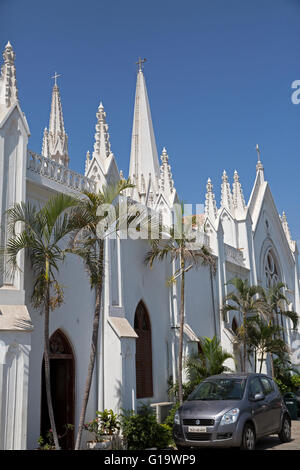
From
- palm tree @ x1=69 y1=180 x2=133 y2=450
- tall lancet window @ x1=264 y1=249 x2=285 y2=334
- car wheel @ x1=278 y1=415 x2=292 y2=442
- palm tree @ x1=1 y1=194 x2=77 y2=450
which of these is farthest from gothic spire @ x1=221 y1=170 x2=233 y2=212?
palm tree @ x1=1 y1=194 x2=77 y2=450

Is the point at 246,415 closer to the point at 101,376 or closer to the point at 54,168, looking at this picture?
the point at 101,376

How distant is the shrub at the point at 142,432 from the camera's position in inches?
501

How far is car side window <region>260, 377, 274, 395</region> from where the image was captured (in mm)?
12164

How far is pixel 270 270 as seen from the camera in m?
32.1

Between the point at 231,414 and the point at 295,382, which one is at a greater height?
the point at 295,382

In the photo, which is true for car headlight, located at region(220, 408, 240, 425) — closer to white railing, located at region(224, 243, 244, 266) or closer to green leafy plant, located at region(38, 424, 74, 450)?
green leafy plant, located at region(38, 424, 74, 450)

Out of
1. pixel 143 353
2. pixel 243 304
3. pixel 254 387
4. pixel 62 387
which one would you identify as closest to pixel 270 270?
pixel 243 304

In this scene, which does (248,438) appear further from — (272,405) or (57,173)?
(57,173)

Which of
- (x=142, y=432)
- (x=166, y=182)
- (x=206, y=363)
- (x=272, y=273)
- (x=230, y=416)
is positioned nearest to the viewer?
(x=230, y=416)

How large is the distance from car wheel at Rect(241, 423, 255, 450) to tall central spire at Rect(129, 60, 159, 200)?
23.0m

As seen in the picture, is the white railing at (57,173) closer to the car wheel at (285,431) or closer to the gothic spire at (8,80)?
the gothic spire at (8,80)

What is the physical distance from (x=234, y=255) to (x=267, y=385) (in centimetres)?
1368

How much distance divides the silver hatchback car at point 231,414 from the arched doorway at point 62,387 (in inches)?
116

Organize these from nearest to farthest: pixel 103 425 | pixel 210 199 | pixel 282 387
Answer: pixel 103 425, pixel 282 387, pixel 210 199
